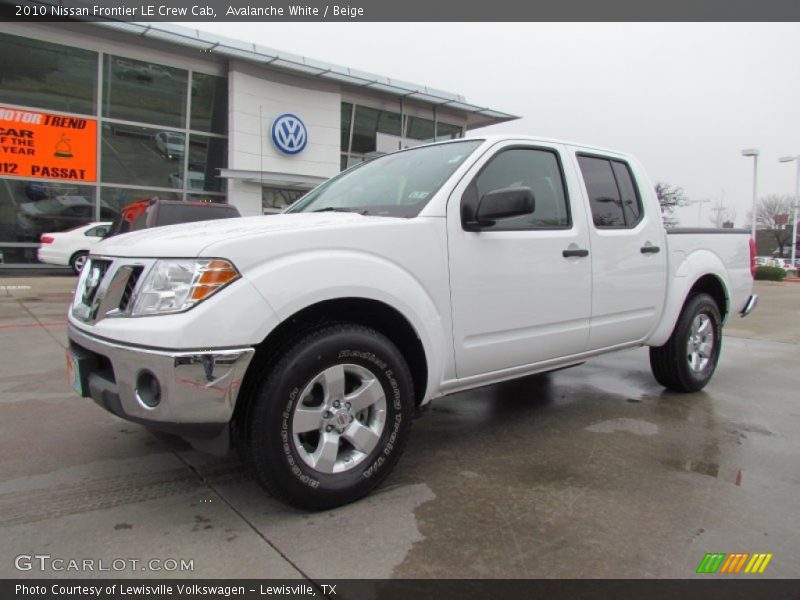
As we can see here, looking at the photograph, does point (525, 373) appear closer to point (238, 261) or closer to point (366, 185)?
point (366, 185)

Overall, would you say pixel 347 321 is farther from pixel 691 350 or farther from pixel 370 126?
pixel 370 126

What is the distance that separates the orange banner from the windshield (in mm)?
15513

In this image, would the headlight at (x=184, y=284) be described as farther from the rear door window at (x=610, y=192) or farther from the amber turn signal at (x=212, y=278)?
the rear door window at (x=610, y=192)

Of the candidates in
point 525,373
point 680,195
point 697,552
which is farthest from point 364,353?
point 680,195

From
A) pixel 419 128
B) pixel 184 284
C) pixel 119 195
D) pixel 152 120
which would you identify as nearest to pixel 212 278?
pixel 184 284

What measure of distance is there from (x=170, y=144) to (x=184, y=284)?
692 inches

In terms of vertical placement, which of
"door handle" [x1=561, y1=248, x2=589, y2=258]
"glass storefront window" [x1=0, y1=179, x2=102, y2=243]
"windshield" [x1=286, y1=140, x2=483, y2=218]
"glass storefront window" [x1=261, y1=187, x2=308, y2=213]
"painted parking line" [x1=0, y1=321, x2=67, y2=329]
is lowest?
"painted parking line" [x1=0, y1=321, x2=67, y2=329]

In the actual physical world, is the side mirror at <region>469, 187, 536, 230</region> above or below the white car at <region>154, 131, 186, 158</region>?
below

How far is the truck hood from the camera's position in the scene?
95.6 inches

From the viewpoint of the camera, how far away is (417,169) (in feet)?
11.3

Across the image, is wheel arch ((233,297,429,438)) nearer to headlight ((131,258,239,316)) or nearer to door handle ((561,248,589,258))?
headlight ((131,258,239,316))

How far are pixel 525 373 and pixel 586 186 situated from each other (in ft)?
4.46

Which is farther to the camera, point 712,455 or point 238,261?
point 712,455

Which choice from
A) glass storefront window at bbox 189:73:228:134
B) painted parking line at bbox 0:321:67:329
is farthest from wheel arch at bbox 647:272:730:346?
glass storefront window at bbox 189:73:228:134
